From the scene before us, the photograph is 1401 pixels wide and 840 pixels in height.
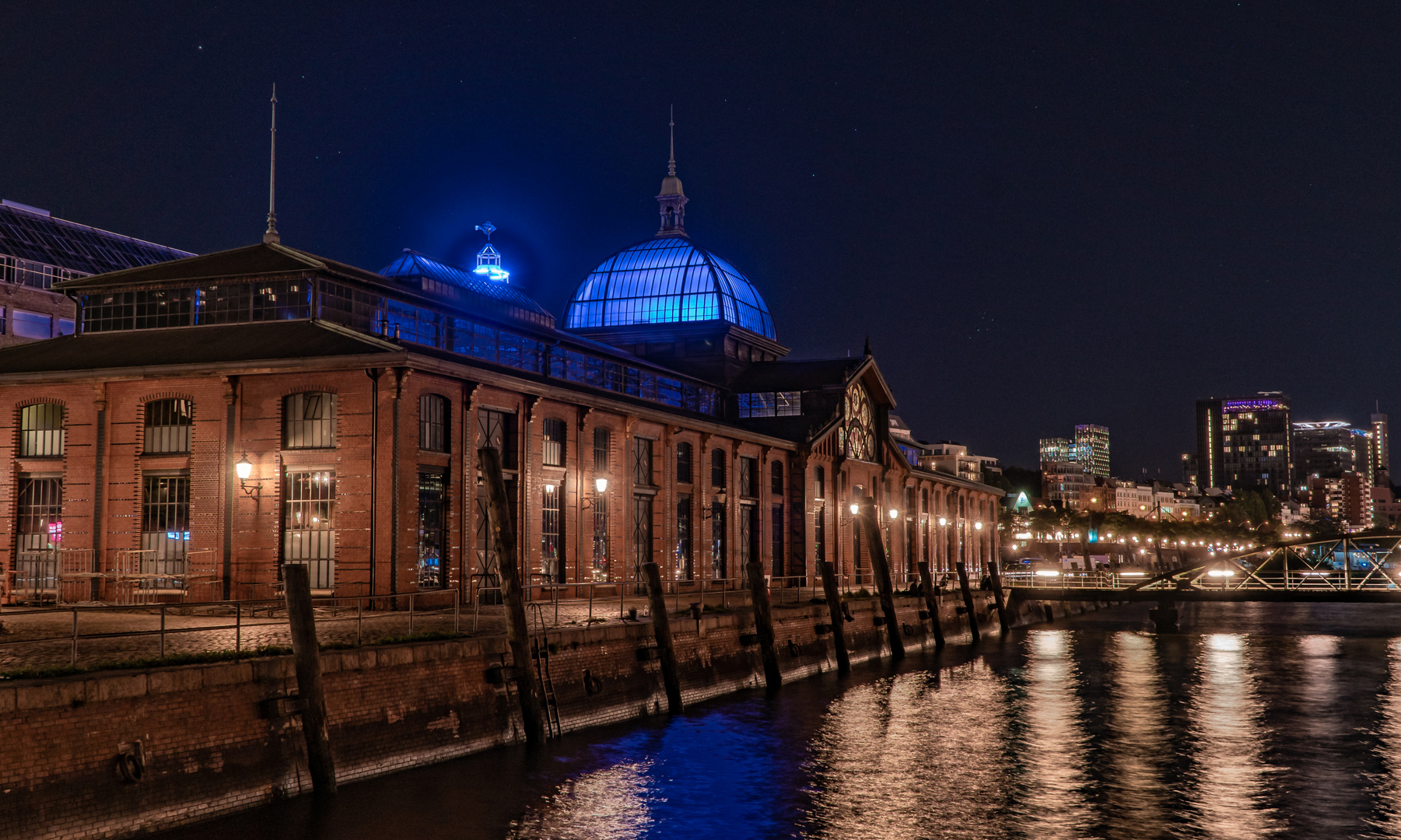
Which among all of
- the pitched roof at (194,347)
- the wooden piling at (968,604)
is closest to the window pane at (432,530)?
the pitched roof at (194,347)

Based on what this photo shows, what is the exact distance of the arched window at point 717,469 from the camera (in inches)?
2298

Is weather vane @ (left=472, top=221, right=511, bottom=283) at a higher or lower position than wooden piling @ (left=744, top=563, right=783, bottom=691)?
higher

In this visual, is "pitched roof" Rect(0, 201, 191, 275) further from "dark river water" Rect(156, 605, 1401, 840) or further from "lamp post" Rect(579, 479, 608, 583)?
"dark river water" Rect(156, 605, 1401, 840)

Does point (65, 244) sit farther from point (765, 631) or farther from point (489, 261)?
point (765, 631)

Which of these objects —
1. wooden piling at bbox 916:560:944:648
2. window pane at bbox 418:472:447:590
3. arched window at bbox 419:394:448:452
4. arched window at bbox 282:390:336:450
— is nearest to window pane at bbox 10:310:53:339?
arched window at bbox 282:390:336:450

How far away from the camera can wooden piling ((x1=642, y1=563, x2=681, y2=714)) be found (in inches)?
1243

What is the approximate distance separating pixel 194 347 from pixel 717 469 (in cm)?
2572

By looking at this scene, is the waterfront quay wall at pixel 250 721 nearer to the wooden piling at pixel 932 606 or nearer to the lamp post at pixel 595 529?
the lamp post at pixel 595 529

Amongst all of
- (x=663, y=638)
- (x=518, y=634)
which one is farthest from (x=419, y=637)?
(x=663, y=638)

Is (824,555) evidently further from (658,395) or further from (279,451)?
(279,451)

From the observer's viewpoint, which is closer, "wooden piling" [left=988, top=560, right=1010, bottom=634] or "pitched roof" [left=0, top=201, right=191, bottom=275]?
"wooden piling" [left=988, top=560, right=1010, bottom=634]

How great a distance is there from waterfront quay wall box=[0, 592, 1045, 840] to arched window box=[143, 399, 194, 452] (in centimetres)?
1588

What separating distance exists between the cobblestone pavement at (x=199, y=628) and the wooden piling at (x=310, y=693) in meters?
0.96

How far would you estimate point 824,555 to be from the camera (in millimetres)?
69562
